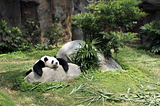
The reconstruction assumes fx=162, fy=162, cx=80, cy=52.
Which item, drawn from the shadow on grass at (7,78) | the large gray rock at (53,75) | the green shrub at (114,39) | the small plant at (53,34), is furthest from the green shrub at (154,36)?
the shadow on grass at (7,78)

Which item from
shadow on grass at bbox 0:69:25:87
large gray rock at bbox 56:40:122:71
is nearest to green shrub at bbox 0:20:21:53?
shadow on grass at bbox 0:69:25:87

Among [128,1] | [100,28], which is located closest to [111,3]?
[128,1]

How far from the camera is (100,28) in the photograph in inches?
283

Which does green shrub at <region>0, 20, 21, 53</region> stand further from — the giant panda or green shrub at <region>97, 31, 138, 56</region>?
green shrub at <region>97, 31, 138, 56</region>

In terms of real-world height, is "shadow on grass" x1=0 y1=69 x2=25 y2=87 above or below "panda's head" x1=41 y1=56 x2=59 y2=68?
below

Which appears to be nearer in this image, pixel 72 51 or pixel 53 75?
pixel 53 75

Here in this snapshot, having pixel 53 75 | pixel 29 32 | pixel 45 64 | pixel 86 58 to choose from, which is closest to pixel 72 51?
pixel 86 58

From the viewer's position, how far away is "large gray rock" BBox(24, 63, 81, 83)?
4614 mm

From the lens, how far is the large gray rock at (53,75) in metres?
4.61

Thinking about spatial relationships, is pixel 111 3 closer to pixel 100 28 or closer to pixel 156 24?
pixel 100 28

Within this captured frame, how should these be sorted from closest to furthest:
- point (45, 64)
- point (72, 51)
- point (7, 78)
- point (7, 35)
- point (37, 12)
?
point (45, 64)
point (7, 78)
point (72, 51)
point (7, 35)
point (37, 12)

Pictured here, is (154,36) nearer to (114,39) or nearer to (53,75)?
(114,39)

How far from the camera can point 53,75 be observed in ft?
15.8

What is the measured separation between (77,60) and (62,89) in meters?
1.79
